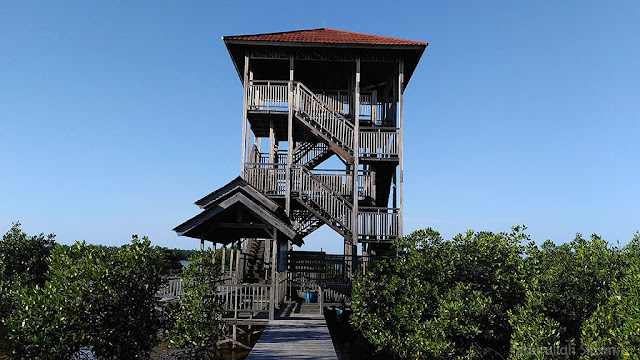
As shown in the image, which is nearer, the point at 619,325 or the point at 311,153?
the point at 619,325

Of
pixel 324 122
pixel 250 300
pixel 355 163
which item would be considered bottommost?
pixel 250 300

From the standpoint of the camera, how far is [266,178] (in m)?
20.4

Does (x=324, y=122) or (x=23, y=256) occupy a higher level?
(x=324, y=122)

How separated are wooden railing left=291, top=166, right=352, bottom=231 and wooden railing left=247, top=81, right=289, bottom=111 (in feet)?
10.1

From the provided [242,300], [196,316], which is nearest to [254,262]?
[242,300]

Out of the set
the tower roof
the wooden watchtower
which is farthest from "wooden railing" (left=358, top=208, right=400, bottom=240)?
the tower roof

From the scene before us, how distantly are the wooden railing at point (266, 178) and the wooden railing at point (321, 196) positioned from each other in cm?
62

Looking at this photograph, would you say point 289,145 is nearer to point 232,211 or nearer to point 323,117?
point 323,117

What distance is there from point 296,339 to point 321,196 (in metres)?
8.42

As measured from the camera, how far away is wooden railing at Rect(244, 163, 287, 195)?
20.3m

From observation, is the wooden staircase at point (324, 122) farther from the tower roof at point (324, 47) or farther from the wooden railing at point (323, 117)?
the tower roof at point (324, 47)

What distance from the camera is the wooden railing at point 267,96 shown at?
2053 centimetres

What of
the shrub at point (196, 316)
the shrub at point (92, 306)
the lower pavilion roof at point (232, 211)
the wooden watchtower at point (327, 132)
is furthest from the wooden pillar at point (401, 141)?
the shrub at point (92, 306)

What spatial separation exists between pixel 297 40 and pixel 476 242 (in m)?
11.8
